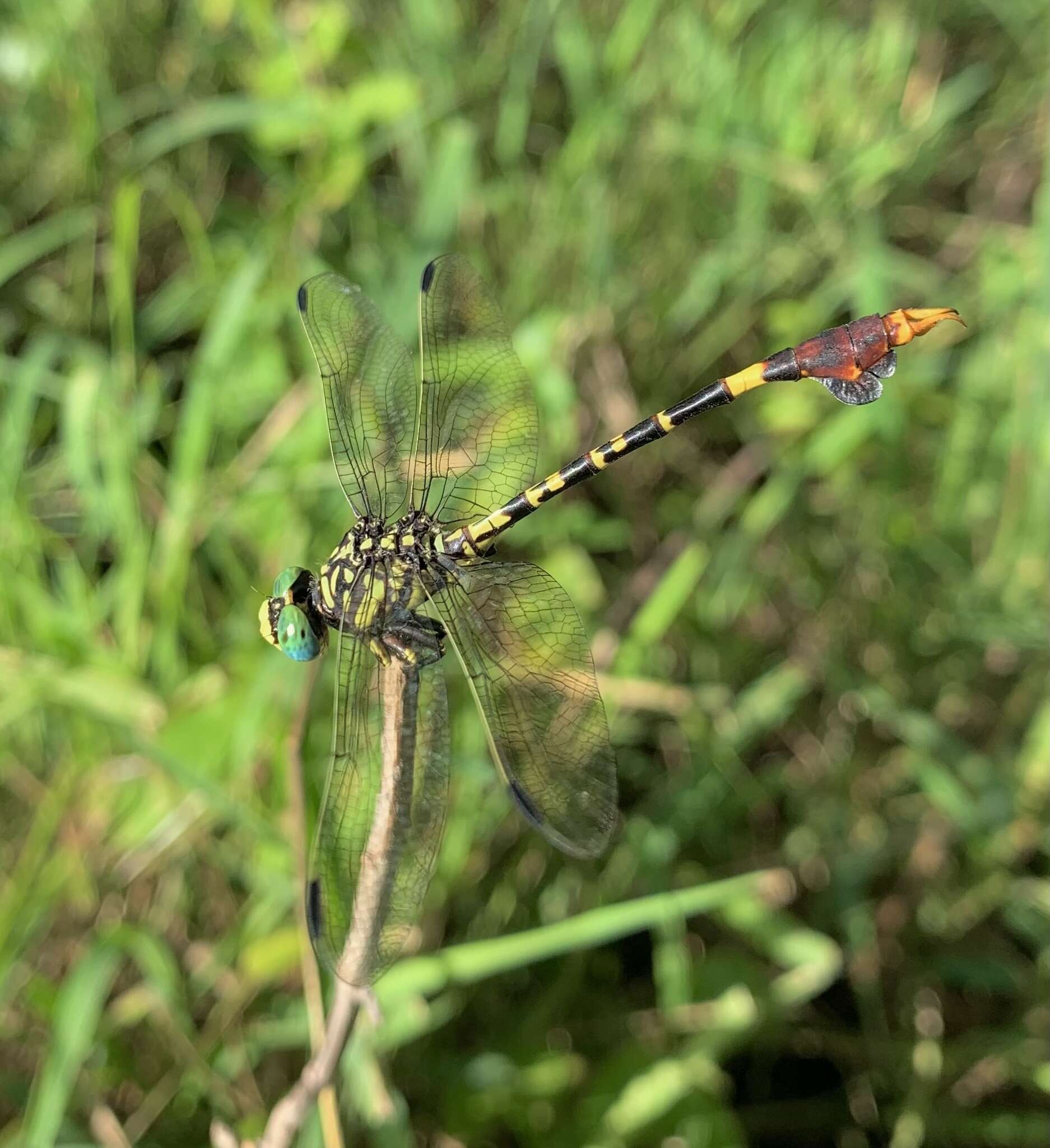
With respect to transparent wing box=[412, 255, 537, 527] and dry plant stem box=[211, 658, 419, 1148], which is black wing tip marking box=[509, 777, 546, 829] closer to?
dry plant stem box=[211, 658, 419, 1148]

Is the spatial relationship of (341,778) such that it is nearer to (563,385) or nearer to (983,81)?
(563,385)

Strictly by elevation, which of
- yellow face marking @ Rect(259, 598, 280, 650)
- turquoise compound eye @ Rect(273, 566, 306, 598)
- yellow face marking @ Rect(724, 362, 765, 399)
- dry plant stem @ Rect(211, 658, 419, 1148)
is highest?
yellow face marking @ Rect(724, 362, 765, 399)

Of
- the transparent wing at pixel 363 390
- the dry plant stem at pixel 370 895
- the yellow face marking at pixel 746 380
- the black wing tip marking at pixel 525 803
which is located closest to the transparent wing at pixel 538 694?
the black wing tip marking at pixel 525 803

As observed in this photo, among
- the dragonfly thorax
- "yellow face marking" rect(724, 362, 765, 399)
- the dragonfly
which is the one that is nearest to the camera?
the dragonfly

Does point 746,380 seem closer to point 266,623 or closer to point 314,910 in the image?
point 266,623

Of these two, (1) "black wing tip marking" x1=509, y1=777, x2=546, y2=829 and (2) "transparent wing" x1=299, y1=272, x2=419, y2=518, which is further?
(2) "transparent wing" x1=299, y1=272, x2=419, y2=518

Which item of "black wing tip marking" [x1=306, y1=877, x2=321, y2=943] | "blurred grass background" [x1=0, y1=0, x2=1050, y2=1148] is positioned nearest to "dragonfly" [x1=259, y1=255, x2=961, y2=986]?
"black wing tip marking" [x1=306, y1=877, x2=321, y2=943]

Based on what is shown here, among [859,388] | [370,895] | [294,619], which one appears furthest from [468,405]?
[370,895]

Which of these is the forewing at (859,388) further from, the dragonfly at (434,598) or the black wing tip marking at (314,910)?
the black wing tip marking at (314,910)
